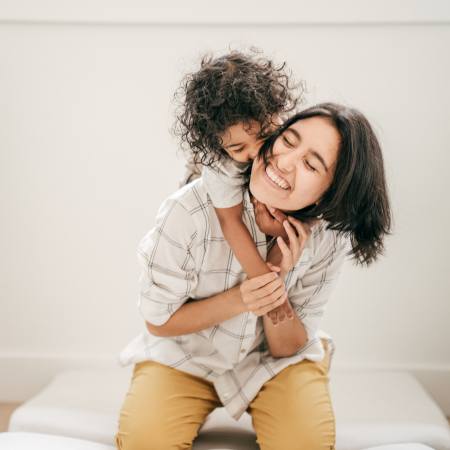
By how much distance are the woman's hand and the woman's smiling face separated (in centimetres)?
17

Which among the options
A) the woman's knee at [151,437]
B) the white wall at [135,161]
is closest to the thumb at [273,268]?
the woman's knee at [151,437]

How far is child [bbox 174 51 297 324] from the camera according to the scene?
135 cm

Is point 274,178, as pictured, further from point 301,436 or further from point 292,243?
point 301,436

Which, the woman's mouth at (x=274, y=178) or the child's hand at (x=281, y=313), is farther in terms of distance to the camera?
the child's hand at (x=281, y=313)

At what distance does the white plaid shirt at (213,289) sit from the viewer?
155 cm

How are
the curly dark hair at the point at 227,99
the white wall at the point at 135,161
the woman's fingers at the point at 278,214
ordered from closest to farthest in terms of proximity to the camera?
the curly dark hair at the point at 227,99 < the woman's fingers at the point at 278,214 < the white wall at the point at 135,161

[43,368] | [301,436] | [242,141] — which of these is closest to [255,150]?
[242,141]

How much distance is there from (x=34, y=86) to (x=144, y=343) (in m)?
0.90

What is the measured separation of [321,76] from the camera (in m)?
2.07

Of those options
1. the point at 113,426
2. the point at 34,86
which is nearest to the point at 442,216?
the point at 113,426

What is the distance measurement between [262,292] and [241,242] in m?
0.12

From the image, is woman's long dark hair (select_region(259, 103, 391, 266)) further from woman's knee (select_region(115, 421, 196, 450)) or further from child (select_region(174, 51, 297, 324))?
woman's knee (select_region(115, 421, 196, 450))

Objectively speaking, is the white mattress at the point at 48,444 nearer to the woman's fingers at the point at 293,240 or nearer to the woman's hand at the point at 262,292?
the woman's hand at the point at 262,292

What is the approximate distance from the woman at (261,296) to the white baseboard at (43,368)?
1.98 feet
